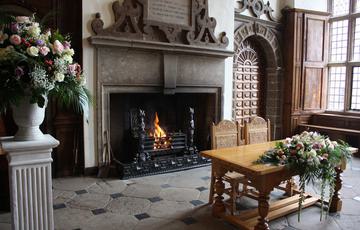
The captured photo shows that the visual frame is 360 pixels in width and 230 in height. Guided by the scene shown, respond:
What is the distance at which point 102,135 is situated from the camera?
432 cm

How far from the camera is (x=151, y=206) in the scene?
10.9 feet

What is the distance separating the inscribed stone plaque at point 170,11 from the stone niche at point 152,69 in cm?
7

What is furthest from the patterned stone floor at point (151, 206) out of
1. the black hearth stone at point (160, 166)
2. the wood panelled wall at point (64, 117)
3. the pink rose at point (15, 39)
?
the pink rose at point (15, 39)

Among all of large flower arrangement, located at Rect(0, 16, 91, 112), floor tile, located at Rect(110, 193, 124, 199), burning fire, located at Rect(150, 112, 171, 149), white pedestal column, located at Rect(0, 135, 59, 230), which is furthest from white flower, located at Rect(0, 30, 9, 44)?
burning fire, located at Rect(150, 112, 171, 149)

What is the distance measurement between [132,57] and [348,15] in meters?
4.84

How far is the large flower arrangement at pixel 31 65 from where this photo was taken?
1.81 metres

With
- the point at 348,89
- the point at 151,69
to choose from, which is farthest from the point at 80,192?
the point at 348,89

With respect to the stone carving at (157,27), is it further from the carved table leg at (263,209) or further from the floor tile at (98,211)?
the carved table leg at (263,209)

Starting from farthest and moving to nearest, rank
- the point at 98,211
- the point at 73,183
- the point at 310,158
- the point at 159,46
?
the point at 159,46
the point at 73,183
the point at 98,211
the point at 310,158

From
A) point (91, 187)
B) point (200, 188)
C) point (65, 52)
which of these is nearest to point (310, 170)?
point (200, 188)

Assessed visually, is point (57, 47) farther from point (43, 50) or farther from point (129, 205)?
point (129, 205)

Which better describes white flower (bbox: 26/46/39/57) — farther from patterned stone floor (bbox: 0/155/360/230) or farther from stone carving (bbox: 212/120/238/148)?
stone carving (bbox: 212/120/238/148)

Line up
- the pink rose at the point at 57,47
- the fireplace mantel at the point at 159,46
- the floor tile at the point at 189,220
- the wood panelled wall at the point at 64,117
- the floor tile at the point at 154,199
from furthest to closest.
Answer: the fireplace mantel at the point at 159,46, the wood panelled wall at the point at 64,117, the floor tile at the point at 154,199, the floor tile at the point at 189,220, the pink rose at the point at 57,47

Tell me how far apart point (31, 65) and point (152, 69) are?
9.41ft
